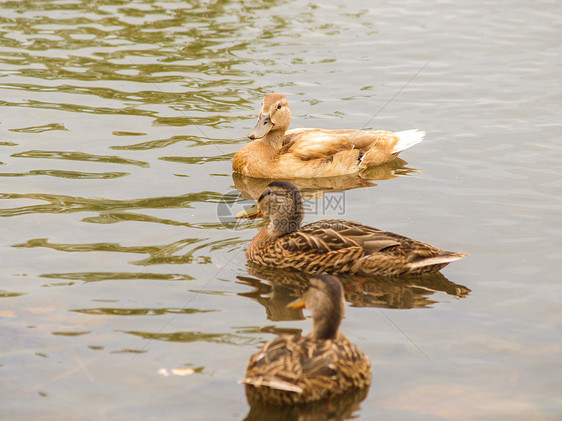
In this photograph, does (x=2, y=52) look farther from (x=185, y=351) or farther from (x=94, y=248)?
(x=185, y=351)

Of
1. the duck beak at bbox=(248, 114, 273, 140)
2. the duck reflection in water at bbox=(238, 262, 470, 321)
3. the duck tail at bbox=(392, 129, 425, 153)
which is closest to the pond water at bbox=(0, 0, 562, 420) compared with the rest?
the duck reflection in water at bbox=(238, 262, 470, 321)

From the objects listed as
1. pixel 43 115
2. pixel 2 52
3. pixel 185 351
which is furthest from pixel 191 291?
pixel 2 52

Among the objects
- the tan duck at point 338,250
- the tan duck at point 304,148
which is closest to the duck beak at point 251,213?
the tan duck at point 338,250

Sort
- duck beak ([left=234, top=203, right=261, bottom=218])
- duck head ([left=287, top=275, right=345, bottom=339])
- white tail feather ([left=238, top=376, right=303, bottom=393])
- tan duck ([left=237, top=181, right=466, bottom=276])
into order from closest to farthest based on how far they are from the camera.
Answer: white tail feather ([left=238, top=376, right=303, bottom=393]) → duck head ([left=287, top=275, right=345, bottom=339]) → tan duck ([left=237, top=181, right=466, bottom=276]) → duck beak ([left=234, top=203, right=261, bottom=218])

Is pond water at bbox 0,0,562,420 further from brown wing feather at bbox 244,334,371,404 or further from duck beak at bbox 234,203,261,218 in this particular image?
duck beak at bbox 234,203,261,218

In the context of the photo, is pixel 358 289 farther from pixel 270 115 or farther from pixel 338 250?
pixel 270 115

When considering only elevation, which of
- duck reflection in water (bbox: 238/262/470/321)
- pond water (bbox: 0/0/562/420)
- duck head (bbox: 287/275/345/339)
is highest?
duck head (bbox: 287/275/345/339)

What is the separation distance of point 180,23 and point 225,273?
10.2 metres

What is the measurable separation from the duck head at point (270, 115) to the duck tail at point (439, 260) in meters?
3.99

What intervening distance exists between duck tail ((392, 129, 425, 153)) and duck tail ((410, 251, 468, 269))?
3792 mm

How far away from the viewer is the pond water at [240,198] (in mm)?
5812

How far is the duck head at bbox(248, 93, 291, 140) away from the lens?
10.8m

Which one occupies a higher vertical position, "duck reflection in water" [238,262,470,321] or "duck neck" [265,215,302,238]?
"duck neck" [265,215,302,238]

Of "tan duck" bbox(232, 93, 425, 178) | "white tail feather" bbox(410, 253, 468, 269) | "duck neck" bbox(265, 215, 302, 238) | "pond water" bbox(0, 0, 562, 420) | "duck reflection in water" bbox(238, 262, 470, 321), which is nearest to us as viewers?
"pond water" bbox(0, 0, 562, 420)
